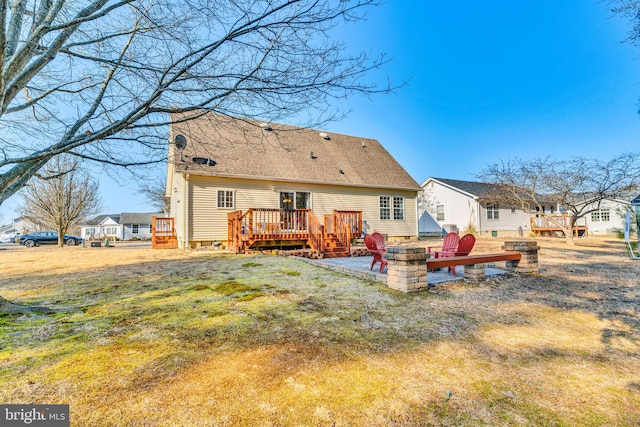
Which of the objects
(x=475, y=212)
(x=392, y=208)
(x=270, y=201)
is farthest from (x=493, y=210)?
(x=270, y=201)

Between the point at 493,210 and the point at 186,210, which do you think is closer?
the point at 186,210

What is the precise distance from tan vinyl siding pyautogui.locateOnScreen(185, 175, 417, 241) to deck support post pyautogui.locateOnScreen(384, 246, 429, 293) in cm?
974

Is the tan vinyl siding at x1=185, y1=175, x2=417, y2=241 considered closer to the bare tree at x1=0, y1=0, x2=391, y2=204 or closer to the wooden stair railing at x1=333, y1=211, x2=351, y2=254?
the wooden stair railing at x1=333, y1=211, x2=351, y2=254

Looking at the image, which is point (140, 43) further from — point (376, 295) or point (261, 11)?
point (376, 295)

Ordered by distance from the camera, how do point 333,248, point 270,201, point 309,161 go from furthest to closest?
1. point 309,161
2. point 270,201
3. point 333,248

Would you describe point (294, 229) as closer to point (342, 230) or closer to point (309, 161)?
point (342, 230)

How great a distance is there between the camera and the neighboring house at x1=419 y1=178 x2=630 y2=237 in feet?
75.7

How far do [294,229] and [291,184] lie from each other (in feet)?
12.6

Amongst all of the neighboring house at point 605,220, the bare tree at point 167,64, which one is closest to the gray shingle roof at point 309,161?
the bare tree at point 167,64

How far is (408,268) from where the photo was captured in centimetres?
457

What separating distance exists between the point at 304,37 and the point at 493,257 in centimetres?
498

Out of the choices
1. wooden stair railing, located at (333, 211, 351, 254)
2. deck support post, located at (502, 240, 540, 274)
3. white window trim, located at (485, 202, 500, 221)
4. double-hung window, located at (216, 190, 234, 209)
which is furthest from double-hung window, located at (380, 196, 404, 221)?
deck support post, located at (502, 240, 540, 274)

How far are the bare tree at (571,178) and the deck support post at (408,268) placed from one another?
12431 millimetres

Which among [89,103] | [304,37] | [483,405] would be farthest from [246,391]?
[89,103]
